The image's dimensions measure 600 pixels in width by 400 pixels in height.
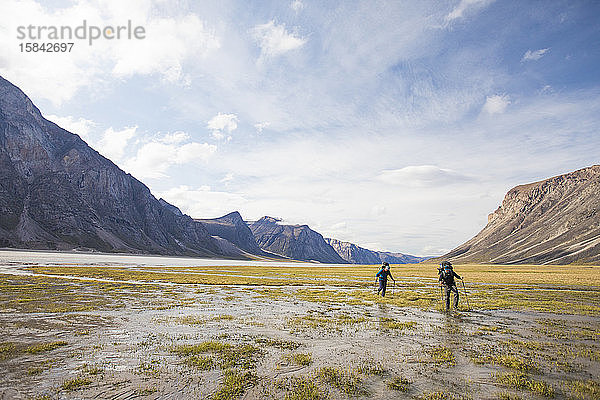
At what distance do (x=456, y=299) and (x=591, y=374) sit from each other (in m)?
14.5

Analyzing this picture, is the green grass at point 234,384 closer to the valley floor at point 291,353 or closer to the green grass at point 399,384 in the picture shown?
the valley floor at point 291,353

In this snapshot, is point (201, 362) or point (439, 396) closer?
point (439, 396)

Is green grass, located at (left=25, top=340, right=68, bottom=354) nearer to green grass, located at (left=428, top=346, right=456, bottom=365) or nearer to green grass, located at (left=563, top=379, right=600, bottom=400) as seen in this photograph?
green grass, located at (left=428, top=346, right=456, bottom=365)

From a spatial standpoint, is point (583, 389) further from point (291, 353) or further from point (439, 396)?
point (291, 353)

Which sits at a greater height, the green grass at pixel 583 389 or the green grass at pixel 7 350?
the green grass at pixel 583 389

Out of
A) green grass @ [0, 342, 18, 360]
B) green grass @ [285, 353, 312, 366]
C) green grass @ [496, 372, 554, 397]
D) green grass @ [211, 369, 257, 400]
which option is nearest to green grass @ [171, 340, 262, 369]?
green grass @ [211, 369, 257, 400]

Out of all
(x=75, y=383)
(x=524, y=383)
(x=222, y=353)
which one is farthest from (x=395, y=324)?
(x=75, y=383)

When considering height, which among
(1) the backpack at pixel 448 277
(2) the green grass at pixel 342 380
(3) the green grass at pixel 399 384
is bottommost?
(2) the green grass at pixel 342 380

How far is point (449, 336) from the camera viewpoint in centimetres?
1636

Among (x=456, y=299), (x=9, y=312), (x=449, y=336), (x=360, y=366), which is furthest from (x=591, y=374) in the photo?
(x=9, y=312)

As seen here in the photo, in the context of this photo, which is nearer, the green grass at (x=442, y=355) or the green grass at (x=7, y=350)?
the green grass at (x=7, y=350)

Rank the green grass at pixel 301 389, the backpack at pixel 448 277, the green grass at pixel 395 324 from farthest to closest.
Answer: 1. the backpack at pixel 448 277
2. the green grass at pixel 395 324
3. the green grass at pixel 301 389

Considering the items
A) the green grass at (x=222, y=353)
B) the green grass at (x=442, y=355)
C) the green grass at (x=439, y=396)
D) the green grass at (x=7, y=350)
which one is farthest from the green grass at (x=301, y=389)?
the green grass at (x=7, y=350)

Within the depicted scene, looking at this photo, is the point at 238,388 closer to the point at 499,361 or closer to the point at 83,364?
the point at 83,364
